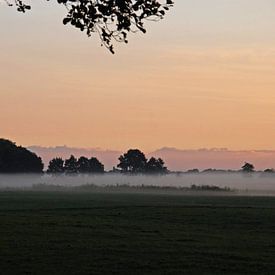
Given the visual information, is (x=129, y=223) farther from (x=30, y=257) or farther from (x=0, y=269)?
(x=0, y=269)

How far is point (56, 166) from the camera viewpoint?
19275cm

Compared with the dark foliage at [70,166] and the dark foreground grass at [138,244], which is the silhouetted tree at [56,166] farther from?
the dark foreground grass at [138,244]

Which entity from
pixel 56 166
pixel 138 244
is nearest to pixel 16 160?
pixel 56 166

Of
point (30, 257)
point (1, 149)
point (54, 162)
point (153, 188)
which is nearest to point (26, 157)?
point (1, 149)

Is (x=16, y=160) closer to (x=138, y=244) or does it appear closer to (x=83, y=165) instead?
(x=83, y=165)

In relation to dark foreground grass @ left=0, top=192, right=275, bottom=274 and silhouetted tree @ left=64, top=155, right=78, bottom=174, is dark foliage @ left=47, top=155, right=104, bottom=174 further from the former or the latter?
dark foreground grass @ left=0, top=192, right=275, bottom=274

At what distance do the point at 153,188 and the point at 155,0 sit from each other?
95109 millimetres

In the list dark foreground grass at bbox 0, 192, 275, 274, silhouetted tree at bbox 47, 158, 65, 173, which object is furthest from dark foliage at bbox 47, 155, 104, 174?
dark foreground grass at bbox 0, 192, 275, 274

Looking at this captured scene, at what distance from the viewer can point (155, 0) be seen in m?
13.2

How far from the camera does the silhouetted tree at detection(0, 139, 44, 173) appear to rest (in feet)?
522

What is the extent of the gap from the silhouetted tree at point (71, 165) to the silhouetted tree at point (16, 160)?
92.7ft

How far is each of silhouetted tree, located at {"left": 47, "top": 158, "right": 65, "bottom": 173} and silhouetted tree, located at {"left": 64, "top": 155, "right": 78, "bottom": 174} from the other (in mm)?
1152

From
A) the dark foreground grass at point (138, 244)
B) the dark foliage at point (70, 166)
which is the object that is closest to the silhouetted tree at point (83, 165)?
the dark foliage at point (70, 166)

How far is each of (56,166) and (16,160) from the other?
108ft
